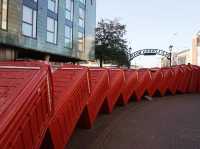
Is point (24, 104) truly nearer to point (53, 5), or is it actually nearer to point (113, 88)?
point (113, 88)

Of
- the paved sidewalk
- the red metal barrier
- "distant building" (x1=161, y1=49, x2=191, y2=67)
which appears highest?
"distant building" (x1=161, y1=49, x2=191, y2=67)

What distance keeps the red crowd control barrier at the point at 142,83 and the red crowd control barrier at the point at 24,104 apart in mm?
12384

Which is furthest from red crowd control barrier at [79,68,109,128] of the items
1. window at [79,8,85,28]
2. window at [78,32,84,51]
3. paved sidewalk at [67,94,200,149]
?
window at [79,8,85,28]

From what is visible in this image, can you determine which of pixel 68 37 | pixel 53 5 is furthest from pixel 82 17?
pixel 53 5

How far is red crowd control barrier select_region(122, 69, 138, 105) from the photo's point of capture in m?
16.0

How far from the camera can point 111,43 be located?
2051 inches

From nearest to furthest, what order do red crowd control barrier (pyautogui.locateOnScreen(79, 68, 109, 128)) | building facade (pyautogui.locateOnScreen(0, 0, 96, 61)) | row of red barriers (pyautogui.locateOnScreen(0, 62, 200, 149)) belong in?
row of red barriers (pyautogui.locateOnScreen(0, 62, 200, 149)) → red crowd control barrier (pyautogui.locateOnScreen(79, 68, 109, 128)) → building facade (pyautogui.locateOnScreen(0, 0, 96, 61))

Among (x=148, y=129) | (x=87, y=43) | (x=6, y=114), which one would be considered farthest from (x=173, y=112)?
(x=87, y=43)

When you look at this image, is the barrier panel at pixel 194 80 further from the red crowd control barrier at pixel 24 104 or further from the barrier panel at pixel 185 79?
the red crowd control barrier at pixel 24 104

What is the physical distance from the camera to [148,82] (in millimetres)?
20109

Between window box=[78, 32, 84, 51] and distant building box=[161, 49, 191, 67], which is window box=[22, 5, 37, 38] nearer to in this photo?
window box=[78, 32, 84, 51]

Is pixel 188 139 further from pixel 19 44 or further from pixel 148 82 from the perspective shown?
pixel 19 44

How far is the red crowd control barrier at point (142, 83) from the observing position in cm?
1846

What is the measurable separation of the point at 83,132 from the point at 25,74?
4097 mm
